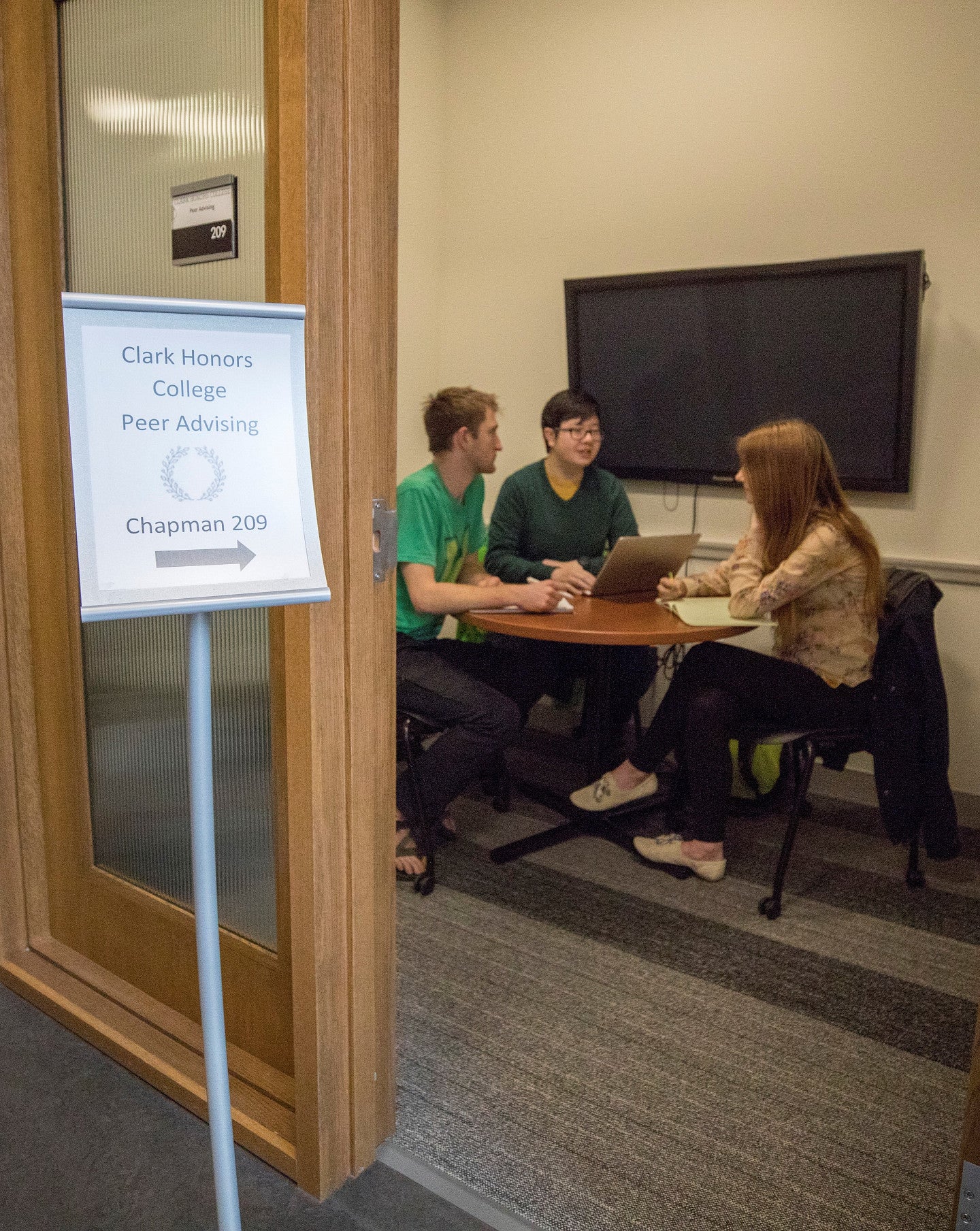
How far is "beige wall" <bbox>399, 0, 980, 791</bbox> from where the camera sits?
3332 mm

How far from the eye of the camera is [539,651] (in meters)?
3.31

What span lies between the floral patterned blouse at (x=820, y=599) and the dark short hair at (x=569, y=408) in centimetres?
89

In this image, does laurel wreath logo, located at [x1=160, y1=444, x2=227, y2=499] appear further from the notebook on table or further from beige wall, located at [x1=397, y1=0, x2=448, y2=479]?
beige wall, located at [x1=397, y1=0, x2=448, y2=479]

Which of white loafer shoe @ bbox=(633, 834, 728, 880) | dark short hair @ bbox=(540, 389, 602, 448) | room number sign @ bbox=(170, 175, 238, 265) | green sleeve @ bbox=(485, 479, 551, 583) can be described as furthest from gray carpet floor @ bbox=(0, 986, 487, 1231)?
dark short hair @ bbox=(540, 389, 602, 448)

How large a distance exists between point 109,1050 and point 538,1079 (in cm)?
84

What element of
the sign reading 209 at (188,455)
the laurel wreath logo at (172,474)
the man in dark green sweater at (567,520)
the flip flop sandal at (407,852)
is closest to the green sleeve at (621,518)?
the man in dark green sweater at (567,520)

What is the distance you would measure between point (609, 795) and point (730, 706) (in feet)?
1.89

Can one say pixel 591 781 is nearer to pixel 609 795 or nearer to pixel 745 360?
pixel 609 795

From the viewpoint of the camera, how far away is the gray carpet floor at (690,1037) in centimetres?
163

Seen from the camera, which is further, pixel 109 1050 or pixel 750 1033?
pixel 750 1033

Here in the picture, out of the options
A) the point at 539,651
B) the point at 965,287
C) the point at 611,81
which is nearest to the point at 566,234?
the point at 611,81

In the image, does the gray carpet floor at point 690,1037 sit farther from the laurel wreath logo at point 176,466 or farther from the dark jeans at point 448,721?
the laurel wreath logo at point 176,466

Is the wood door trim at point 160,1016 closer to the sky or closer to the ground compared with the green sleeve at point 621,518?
closer to the ground

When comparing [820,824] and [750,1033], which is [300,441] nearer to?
[750,1033]
